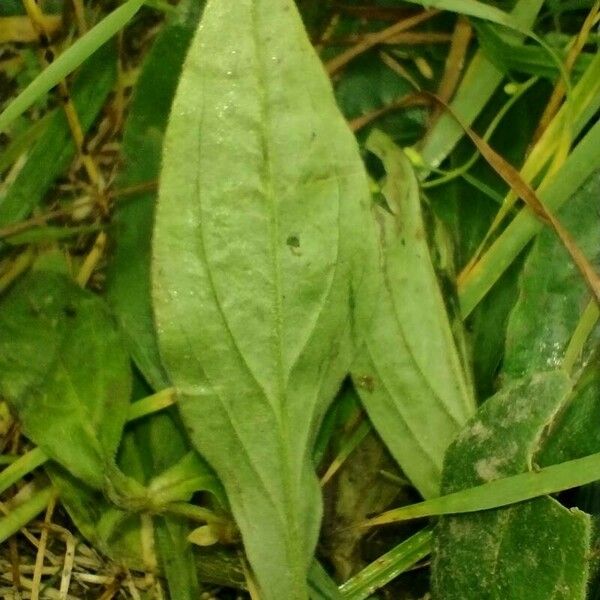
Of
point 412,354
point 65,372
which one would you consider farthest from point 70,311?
point 412,354

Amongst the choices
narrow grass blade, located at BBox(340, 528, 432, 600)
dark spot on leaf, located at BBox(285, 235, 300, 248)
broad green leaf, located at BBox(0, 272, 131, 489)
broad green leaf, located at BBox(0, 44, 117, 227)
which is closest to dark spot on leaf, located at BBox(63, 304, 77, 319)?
broad green leaf, located at BBox(0, 272, 131, 489)

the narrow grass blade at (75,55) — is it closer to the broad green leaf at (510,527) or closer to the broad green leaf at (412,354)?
the broad green leaf at (412,354)

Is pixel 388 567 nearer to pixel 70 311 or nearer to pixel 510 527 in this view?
pixel 510 527

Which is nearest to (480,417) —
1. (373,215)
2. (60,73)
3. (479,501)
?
(479,501)

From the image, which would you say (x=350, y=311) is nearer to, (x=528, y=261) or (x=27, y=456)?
(x=528, y=261)

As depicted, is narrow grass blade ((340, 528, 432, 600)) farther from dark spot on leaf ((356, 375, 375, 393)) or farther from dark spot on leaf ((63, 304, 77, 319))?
dark spot on leaf ((63, 304, 77, 319))

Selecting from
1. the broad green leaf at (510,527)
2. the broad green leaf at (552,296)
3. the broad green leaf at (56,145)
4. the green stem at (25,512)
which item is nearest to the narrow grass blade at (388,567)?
the broad green leaf at (510,527)
